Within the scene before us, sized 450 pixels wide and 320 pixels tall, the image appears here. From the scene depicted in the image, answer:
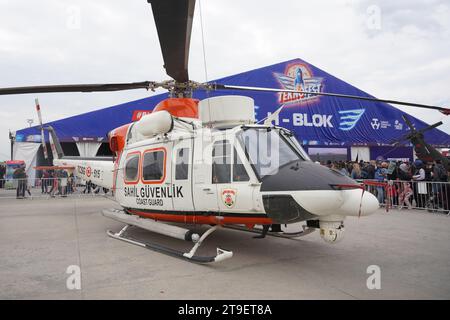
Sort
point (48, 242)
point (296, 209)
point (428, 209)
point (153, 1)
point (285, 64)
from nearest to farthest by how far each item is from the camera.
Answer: point (153, 1), point (296, 209), point (48, 242), point (428, 209), point (285, 64)

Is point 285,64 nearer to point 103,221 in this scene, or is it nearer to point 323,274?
point 103,221

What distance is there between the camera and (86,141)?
18.7 metres

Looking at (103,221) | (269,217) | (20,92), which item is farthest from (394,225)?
(20,92)

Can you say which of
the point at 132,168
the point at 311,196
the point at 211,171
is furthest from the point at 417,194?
the point at 132,168

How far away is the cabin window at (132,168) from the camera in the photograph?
643cm

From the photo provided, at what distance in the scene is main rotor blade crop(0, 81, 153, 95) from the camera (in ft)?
16.0

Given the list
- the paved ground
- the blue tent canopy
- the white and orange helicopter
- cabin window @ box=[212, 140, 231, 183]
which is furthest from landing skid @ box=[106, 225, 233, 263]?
the blue tent canopy

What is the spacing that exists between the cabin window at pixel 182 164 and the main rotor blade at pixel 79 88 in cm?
142

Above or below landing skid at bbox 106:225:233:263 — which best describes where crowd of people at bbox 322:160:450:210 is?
above

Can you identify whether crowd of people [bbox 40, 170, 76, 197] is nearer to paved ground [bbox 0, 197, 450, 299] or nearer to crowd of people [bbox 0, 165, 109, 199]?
crowd of people [bbox 0, 165, 109, 199]

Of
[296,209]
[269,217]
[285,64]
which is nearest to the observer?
[296,209]

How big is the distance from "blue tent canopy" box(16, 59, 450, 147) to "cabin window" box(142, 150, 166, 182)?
13.0m

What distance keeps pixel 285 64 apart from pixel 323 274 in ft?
63.6

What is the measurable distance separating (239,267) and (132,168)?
3.20 meters
